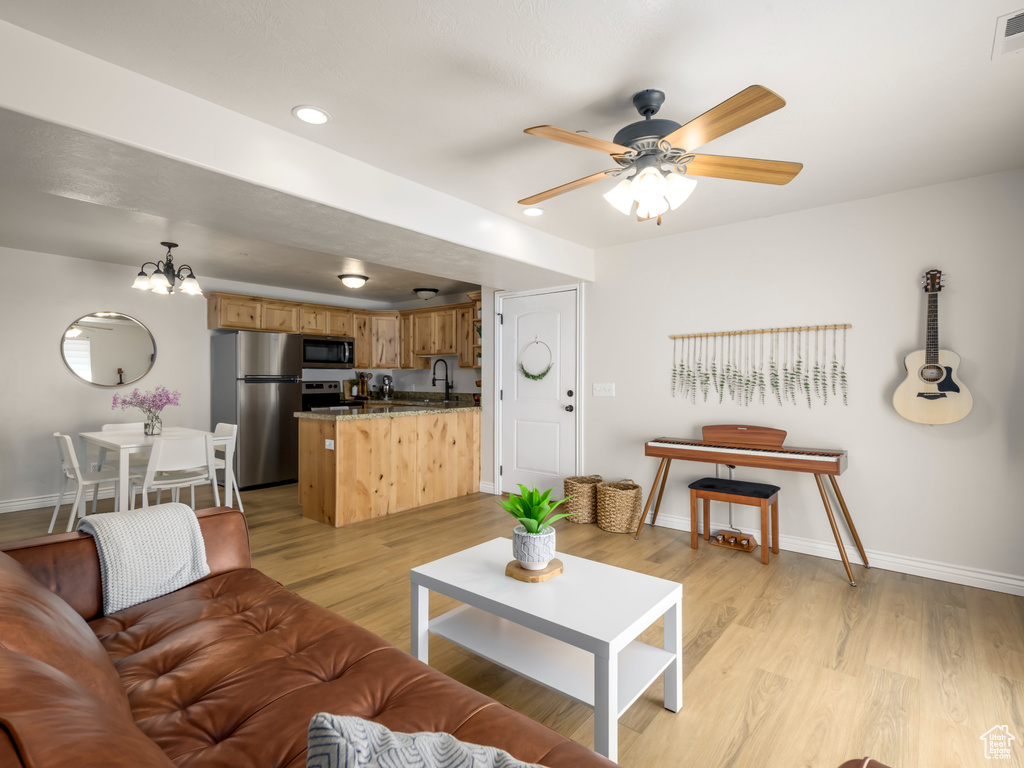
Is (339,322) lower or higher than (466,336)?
higher

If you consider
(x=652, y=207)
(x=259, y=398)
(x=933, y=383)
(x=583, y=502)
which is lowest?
(x=583, y=502)

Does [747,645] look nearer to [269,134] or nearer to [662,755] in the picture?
[662,755]

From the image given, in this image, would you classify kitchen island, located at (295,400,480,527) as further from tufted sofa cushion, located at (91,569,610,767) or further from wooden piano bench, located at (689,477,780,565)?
tufted sofa cushion, located at (91,569,610,767)

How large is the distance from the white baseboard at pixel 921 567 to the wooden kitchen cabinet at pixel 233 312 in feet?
18.0

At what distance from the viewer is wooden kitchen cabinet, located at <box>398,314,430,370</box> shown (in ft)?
22.2

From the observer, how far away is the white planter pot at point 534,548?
75.2 inches

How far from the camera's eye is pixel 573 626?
61.6 inches

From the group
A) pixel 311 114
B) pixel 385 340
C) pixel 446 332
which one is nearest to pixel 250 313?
pixel 385 340

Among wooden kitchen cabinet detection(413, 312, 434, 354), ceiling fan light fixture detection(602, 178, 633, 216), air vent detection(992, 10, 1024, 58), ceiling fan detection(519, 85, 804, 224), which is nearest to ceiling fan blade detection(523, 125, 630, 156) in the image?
ceiling fan detection(519, 85, 804, 224)

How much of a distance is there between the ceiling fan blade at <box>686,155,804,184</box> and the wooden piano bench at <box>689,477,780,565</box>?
1.96m

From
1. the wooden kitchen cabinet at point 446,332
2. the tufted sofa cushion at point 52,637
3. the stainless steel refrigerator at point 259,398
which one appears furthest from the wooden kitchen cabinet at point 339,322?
the tufted sofa cushion at point 52,637

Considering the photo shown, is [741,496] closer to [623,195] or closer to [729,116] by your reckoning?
[623,195]

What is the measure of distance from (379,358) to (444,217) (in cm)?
397

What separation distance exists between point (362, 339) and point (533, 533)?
536cm
